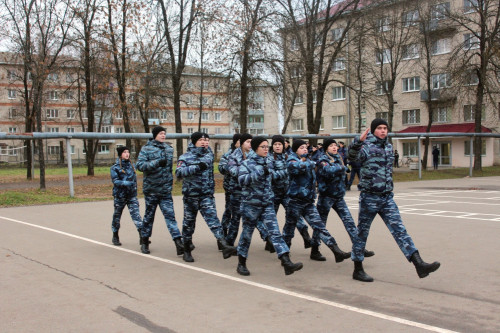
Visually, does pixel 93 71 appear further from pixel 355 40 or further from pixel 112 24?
pixel 355 40

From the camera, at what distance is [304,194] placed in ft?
22.6

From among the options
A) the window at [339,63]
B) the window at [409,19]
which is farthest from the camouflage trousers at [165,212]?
the window at [409,19]

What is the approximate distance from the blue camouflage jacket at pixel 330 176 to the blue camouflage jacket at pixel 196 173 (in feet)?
5.37

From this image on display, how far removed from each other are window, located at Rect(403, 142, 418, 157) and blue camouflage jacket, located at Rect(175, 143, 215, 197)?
4333 centimetres

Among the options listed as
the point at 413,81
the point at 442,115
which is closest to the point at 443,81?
the point at 442,115

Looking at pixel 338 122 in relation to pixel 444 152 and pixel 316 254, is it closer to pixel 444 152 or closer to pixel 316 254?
pixel 444 152

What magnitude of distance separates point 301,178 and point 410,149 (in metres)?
44.2

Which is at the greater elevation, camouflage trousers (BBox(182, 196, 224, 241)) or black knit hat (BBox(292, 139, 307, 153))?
black knit hat (BBox(292, 139, 307, 153))

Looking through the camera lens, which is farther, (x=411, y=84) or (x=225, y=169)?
(x=411, y=84)

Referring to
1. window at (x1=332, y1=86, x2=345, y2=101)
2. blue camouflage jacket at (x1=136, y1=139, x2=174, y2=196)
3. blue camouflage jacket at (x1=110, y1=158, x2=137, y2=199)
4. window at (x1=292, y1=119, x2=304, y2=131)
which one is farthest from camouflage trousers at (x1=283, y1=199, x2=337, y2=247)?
window at (x1=292, y1=119, x2=304, y2=131)

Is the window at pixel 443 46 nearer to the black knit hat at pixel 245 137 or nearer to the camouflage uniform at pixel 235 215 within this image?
the camouflage uniform at pixel 235 215

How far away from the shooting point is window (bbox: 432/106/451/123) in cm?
4678

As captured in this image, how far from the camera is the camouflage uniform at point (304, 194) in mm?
6867

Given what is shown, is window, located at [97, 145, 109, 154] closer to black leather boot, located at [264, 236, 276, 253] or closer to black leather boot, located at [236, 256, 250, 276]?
black leather boot, located at [264, 236, 276, 253]
